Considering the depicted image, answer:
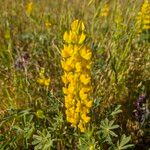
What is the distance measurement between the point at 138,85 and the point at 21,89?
0.70 m

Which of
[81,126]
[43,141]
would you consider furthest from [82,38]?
[43,141]

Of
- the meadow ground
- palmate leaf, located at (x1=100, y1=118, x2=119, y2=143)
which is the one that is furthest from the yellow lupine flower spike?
palmate leaf, located at (x1=100, y1=118, x2=119, y2=143)

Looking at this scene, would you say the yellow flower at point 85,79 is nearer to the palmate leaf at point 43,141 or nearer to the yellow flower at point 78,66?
the yellow flower at point 78,66

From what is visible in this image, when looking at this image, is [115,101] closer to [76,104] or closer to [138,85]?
[138,85]

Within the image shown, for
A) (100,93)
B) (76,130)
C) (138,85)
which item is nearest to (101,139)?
(76,130)

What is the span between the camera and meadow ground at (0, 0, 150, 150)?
161 centimetres

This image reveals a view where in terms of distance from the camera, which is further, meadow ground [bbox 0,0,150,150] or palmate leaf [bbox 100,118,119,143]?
palmate leaf [bbox 100,118,119,143]

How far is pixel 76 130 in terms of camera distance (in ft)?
5.99

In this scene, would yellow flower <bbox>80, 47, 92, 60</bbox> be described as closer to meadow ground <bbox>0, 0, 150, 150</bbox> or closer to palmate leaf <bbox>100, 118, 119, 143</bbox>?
meadow ground <bbox>0, 0, 150, 150</bbox>

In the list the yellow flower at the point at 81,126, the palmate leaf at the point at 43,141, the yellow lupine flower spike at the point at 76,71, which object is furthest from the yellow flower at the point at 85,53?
the palmate leaf at the point at 43,141

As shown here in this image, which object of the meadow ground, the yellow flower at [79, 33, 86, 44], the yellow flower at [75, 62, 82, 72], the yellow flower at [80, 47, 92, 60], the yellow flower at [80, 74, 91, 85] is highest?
the yellow flower at [79, 33, 86, 44]

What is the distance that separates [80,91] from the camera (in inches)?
62.6

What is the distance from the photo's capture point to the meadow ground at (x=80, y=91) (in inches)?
63.2

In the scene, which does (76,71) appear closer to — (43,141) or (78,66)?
(78,66)
